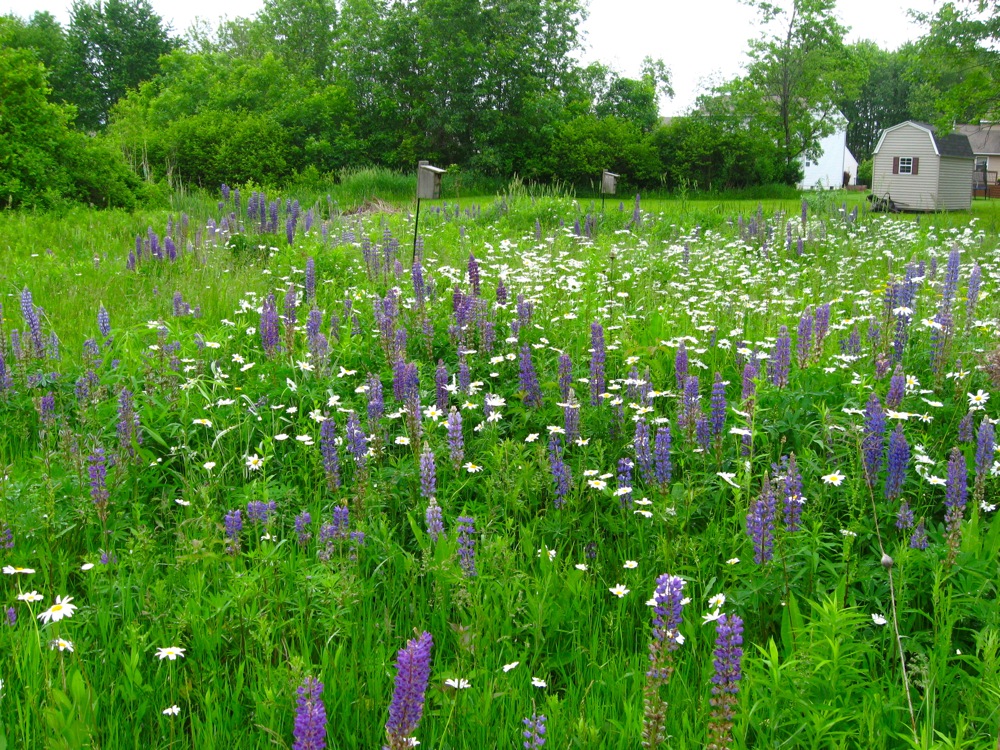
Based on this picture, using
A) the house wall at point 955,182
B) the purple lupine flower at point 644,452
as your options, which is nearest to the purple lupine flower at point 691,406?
the purple lupine flower at point 644,452

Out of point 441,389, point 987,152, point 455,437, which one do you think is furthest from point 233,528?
point 987,152

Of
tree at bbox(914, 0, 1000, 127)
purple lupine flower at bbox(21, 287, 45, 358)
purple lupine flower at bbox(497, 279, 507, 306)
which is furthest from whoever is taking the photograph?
tree at bbox(914, 0, 1000, 127)

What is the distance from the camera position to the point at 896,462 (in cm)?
311

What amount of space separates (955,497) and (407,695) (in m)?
2.11

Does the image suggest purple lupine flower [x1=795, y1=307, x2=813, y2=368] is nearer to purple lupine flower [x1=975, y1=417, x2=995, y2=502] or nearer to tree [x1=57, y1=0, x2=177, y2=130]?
purple lupine flower [x1=975, y1=417, x2=995, y2=502]

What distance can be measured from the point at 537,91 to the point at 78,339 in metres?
30.7

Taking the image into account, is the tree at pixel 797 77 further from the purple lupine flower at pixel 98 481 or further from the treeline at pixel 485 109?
the purple lupine flower at pixel 98 481

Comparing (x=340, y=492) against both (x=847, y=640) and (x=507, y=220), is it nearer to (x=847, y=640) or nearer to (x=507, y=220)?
(x=847, y=640)

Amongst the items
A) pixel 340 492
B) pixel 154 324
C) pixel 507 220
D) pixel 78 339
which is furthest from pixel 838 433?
pixel 507 220

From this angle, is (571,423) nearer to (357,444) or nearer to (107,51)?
(357,444)

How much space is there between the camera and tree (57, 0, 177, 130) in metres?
61.7

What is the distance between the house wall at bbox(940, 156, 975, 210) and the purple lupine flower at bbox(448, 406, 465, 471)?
38.9 metres

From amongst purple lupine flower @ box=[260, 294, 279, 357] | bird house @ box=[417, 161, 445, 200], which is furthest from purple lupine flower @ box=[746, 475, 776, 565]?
bird house @ box=[417, 161, 445, 200]

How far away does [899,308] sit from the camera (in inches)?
185
